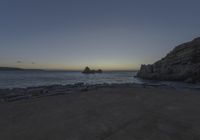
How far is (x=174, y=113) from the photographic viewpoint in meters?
5.82

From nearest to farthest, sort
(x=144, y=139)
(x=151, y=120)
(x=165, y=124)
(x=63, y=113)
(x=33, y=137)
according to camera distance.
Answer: (x=144, y=139)
(x=33, y=137)
(x=165, y=124)
(x=151, y=120)
(x=63, y=113)

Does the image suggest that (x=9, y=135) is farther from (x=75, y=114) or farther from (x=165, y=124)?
(x=165, y=124)

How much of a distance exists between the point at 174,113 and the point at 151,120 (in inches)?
51.8

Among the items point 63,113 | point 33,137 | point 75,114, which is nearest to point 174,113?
point 75,114

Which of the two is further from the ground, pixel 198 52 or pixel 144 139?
pixel 198 52

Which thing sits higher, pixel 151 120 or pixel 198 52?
pixel 198 52

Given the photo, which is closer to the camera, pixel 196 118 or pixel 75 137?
pixel 75 137

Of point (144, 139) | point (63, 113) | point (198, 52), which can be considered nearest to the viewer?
point (144, 139)

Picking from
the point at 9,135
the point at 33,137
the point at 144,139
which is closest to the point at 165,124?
the point at 144,139

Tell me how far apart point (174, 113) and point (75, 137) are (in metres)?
3.66

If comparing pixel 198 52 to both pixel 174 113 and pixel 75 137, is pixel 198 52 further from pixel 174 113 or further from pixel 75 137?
pixel 75 137

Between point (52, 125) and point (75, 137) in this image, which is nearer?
point (75, 137)

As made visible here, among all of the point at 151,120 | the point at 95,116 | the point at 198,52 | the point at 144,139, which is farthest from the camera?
the point at 198,52

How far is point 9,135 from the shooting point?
4070mm
